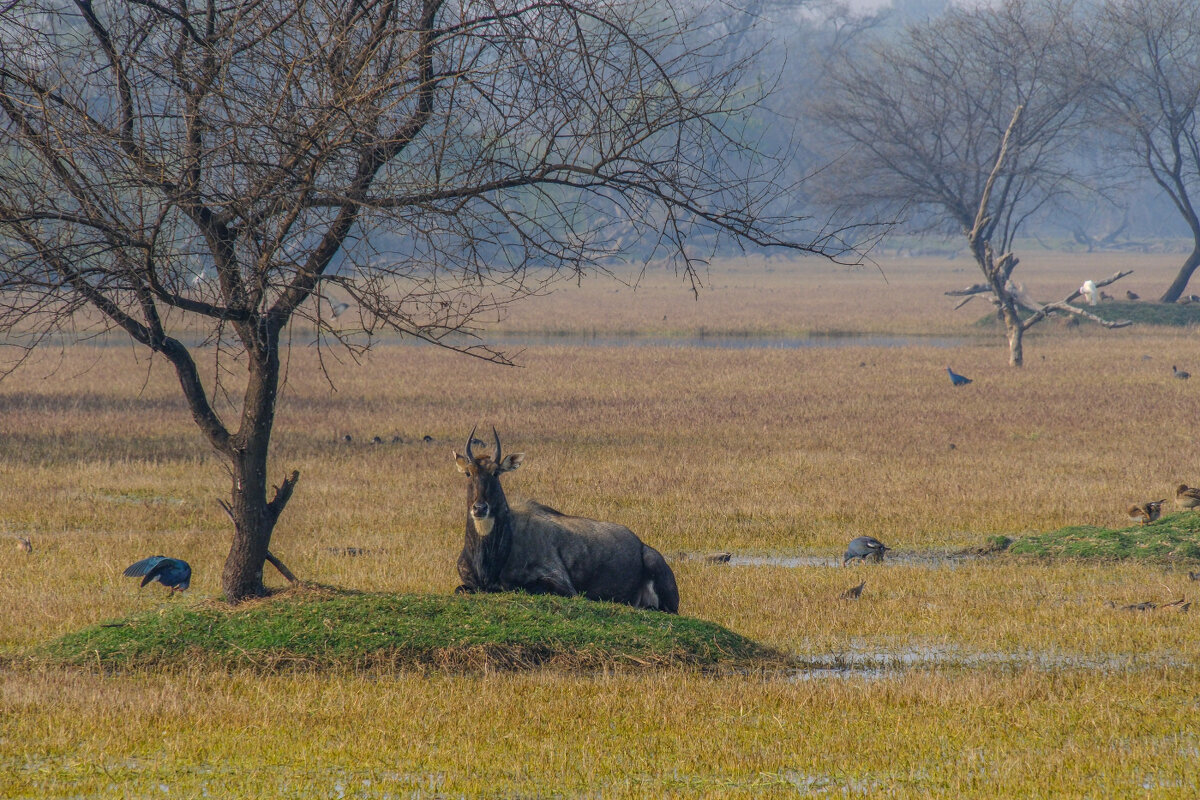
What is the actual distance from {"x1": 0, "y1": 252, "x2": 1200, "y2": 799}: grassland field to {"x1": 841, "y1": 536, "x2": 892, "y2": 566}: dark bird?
0.57 meters

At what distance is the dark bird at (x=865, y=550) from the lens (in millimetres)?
13734

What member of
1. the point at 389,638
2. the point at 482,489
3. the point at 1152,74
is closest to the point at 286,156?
the point at 482,489

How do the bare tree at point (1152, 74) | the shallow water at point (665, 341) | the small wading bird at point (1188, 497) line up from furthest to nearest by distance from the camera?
1. the bare tree at point (1152, 74)
2. the shallow water at point (665, 341)
3. the small wading bird at point (1188, 497)

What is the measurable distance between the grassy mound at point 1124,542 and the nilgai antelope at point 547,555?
514 centimetres

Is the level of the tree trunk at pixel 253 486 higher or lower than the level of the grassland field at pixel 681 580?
higher

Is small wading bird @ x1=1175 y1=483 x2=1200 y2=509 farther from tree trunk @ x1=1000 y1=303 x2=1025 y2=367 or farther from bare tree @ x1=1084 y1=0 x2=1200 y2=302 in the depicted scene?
bare tree @ x1=1084 y1=0 x2=1200 y2=302

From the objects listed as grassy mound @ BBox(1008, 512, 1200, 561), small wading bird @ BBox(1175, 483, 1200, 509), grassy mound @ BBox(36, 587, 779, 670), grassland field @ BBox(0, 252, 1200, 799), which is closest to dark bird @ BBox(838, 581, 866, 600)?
grassland field @ BBox(0, 252, 1200, 799)

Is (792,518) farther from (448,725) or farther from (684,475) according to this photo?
(448,725)

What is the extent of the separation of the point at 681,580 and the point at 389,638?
4234 millimetres

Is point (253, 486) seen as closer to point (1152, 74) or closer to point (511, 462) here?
point (511, 462)

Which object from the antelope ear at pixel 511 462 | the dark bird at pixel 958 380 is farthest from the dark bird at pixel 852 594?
the dark bird at pixel 958 380

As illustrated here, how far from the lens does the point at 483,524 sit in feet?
34.2

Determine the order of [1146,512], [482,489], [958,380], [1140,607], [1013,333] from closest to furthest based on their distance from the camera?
[482,489]
[1140,607]
[1146,512]
[958,380]
[1013,333]

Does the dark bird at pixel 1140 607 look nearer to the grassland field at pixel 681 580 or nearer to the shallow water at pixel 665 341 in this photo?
the grassland field at pixel 681 580
